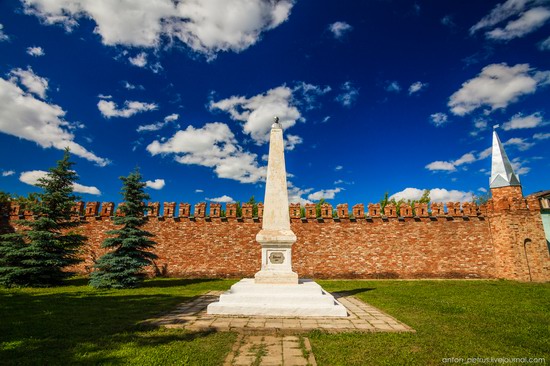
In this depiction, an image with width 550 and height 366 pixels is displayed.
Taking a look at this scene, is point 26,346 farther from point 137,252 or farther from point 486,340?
point 137,252

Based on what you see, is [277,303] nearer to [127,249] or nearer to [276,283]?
[276,283]

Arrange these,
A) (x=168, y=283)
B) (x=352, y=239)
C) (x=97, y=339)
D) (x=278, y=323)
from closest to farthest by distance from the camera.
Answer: (x=97, y=339), (x=278, y=323), (x=168, y=283), (x=352, y=239)

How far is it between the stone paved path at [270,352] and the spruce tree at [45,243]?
1247 cm

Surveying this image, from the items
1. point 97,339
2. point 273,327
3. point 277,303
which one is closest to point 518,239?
point 277,303

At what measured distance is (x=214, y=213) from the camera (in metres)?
17.2

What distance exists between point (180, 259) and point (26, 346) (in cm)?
1228

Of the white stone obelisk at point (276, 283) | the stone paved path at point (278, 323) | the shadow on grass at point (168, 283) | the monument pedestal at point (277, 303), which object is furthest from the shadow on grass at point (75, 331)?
the shadow on grass at point (168, 283)

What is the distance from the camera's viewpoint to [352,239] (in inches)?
653

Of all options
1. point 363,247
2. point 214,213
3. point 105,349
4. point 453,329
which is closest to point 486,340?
point 453,329

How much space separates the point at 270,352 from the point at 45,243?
1371 cm

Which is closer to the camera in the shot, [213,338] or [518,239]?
[213,338]

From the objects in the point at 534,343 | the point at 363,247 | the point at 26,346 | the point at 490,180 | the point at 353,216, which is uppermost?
the point at 490,180

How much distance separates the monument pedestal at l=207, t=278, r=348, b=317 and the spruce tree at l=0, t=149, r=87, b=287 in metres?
10.6

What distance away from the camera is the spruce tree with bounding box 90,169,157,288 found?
40.8 ft
